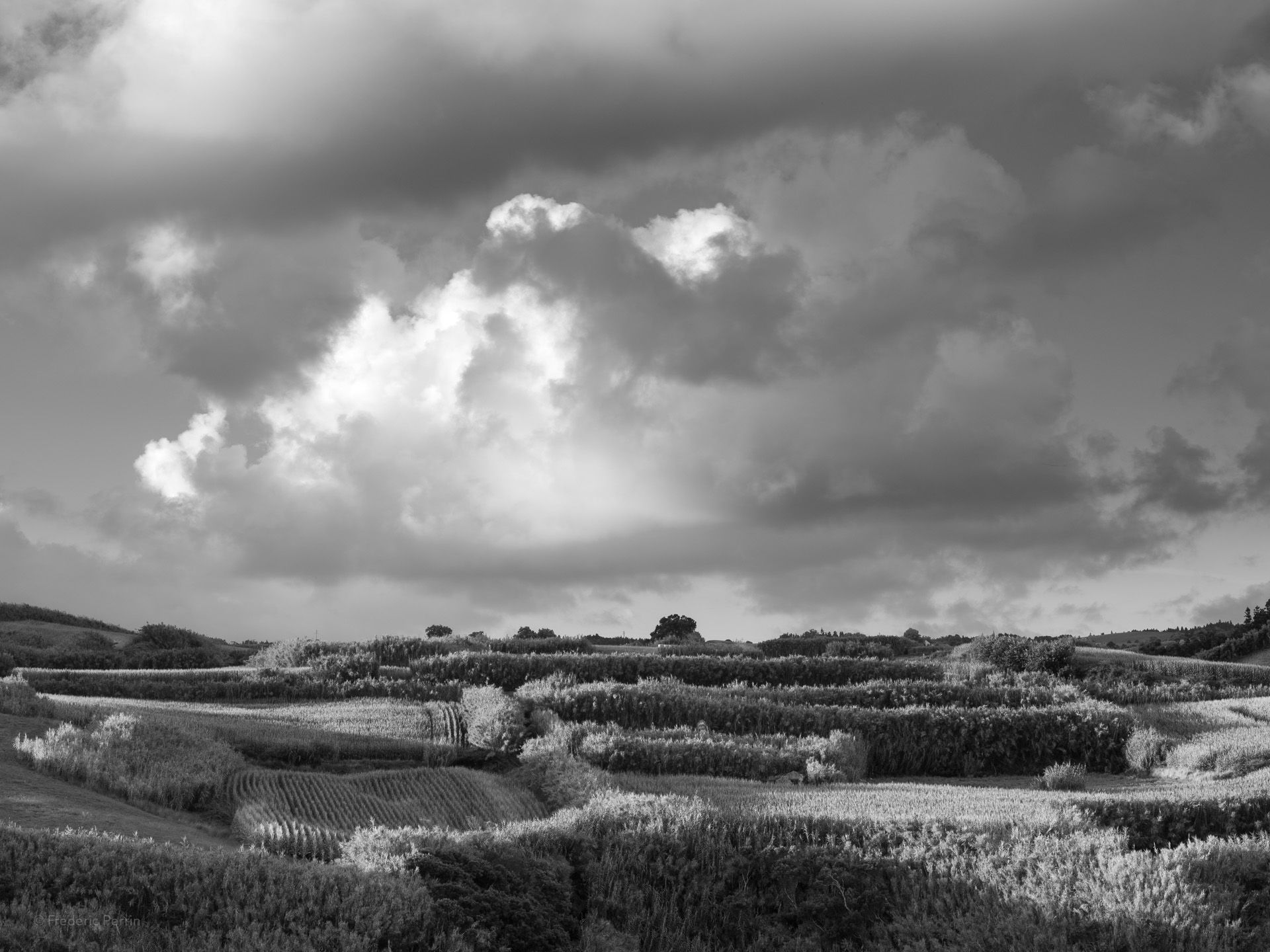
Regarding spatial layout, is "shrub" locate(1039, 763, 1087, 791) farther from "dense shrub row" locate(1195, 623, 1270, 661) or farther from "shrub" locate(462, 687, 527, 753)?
"dense shrub row" locate(1195, 623, 1270, 661)

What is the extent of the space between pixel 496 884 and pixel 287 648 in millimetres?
19611

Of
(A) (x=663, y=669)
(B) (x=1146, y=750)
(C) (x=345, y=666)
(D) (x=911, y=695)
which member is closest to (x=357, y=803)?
(C) (x=345, y=666)

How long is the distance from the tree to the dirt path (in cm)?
2897

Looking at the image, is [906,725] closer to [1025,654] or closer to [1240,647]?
[1025,654]

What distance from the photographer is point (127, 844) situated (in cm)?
1046

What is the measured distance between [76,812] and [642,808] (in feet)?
20.1

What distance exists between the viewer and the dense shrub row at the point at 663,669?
27.6 meters

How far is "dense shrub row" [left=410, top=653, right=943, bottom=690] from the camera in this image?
90.7 feet

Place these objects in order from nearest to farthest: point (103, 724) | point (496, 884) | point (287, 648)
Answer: point (496, 884) → point (103, 724) → point (287, 648)

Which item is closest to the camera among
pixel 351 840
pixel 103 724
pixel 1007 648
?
pixel 351 840

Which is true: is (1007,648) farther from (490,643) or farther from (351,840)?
(351,840)

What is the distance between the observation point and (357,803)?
1625 centimetres

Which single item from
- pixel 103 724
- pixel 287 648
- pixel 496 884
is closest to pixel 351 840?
pixel 496 884

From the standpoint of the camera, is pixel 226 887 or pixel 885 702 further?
pixel 885 702
